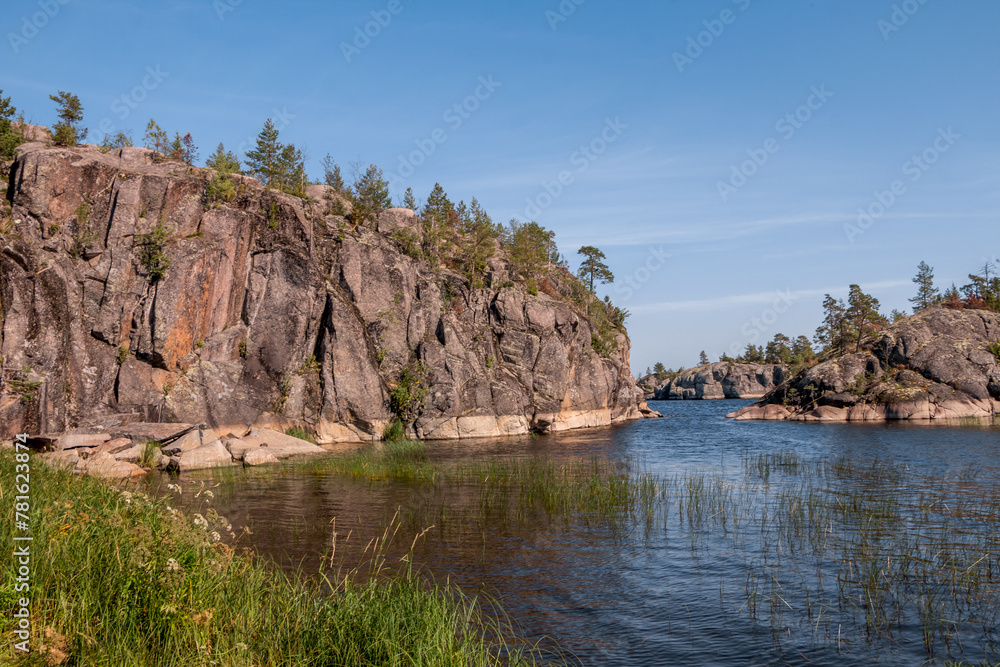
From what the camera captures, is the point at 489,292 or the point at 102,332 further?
the point at 489,292

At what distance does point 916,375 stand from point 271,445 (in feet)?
221

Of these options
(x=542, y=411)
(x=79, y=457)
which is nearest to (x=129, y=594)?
(x=79, y=457)

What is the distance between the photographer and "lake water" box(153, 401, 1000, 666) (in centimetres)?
1072

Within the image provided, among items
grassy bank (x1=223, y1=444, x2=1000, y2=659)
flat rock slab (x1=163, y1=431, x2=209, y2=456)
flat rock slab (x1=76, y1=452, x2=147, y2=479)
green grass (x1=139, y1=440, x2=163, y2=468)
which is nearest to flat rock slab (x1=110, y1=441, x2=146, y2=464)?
green grass (x1=139, y1=440, x2=163, y2=468)

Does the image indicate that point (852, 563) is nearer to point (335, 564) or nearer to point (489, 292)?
point (335, 564)

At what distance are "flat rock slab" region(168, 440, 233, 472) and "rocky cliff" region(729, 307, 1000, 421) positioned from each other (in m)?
64.3

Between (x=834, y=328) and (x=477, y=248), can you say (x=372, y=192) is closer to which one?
(x=477, y=248)

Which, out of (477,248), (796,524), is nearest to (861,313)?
(477,248)

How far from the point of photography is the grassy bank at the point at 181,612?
6715mm

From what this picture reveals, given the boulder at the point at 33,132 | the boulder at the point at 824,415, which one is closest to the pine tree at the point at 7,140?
the boulder at the point at 33,132

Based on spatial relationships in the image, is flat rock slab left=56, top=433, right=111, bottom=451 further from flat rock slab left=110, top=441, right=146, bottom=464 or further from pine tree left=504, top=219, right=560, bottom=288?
pine tree left=504, top=219, right=560, bottom=288

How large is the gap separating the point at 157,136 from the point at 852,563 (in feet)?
174

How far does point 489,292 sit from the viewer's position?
2486 inches

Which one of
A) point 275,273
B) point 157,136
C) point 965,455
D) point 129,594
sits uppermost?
point 157,136
